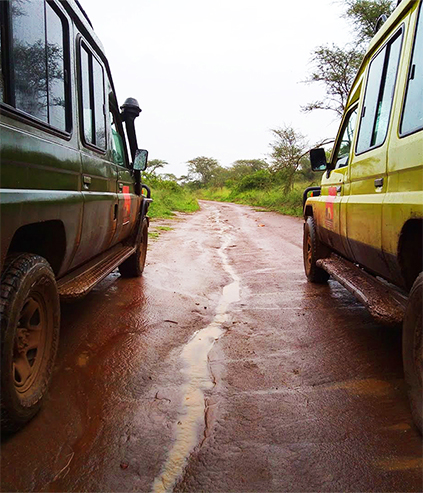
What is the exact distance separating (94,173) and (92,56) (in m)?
1.07

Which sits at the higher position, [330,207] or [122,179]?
[122,179]

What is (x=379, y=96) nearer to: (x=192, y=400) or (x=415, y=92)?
(x=415, y=92)

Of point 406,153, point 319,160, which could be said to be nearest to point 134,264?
point 319,160

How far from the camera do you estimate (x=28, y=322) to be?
2.16 meters

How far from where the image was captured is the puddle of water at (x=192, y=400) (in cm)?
183

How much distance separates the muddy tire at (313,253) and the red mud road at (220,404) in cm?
71

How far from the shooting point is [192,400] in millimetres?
2441

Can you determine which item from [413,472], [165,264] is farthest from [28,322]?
[165,264]

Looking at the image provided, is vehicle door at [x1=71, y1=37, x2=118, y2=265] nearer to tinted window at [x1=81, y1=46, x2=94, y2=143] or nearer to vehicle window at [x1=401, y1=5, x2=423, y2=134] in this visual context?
tinted window at [x1=81, y1=46, x2=94, y2=143]

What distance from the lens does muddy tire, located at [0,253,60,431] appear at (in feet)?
5.96

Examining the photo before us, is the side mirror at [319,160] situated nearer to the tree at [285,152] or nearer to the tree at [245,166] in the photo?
the tree at [285,152]

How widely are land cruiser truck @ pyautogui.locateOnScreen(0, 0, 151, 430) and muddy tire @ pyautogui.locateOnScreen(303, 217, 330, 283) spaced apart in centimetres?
245

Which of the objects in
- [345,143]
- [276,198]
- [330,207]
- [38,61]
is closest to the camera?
[38,61]

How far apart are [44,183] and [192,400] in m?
1.44
